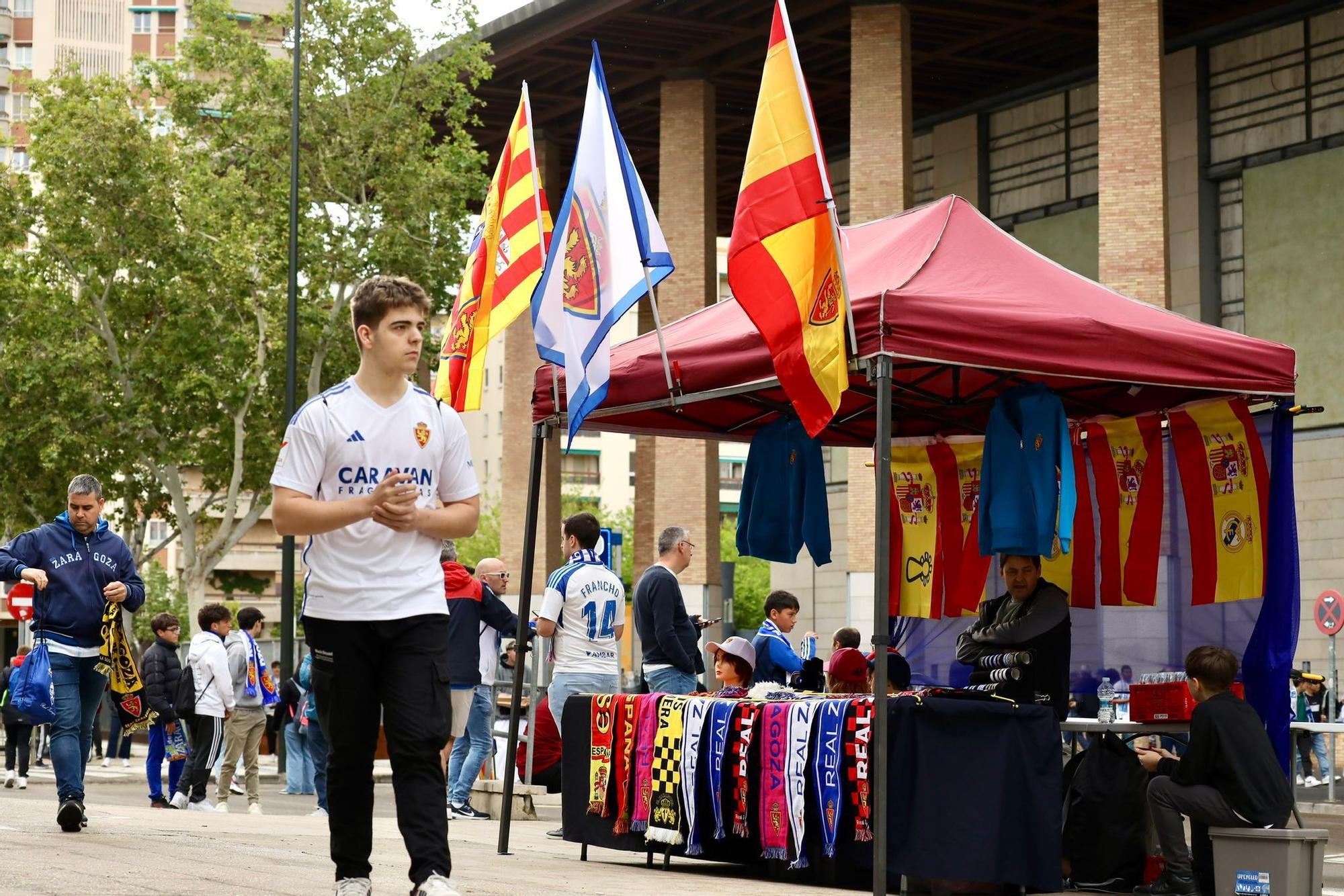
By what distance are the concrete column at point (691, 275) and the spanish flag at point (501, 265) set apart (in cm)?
2180

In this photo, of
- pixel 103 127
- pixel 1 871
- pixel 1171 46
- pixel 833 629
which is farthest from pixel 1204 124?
pixel 1 871

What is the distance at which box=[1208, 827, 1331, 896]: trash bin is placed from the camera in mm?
8391

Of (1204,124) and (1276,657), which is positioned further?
(1204,124)

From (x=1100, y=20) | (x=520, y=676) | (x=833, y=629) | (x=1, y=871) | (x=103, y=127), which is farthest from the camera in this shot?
(x=833, y=629)

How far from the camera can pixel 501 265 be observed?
44.3 ft

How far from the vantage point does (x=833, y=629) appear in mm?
39688

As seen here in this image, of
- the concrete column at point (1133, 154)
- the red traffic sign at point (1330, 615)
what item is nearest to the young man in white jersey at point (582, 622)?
the red traffic sign at point (1330, 615)

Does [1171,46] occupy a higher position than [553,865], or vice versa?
[1171,46]

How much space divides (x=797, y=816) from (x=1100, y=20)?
22.7 m

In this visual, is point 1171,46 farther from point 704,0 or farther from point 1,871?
point 1,871

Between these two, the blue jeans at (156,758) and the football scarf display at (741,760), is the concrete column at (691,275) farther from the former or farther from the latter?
the football scarf display at (741,760)

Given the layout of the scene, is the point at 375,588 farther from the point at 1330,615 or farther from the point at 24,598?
the point at 1330,615

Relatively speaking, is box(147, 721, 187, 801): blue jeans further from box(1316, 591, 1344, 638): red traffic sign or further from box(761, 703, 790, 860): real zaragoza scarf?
box(1316, 591, 1344, 638): red traffic sign

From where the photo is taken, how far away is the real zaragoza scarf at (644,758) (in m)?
9.88
